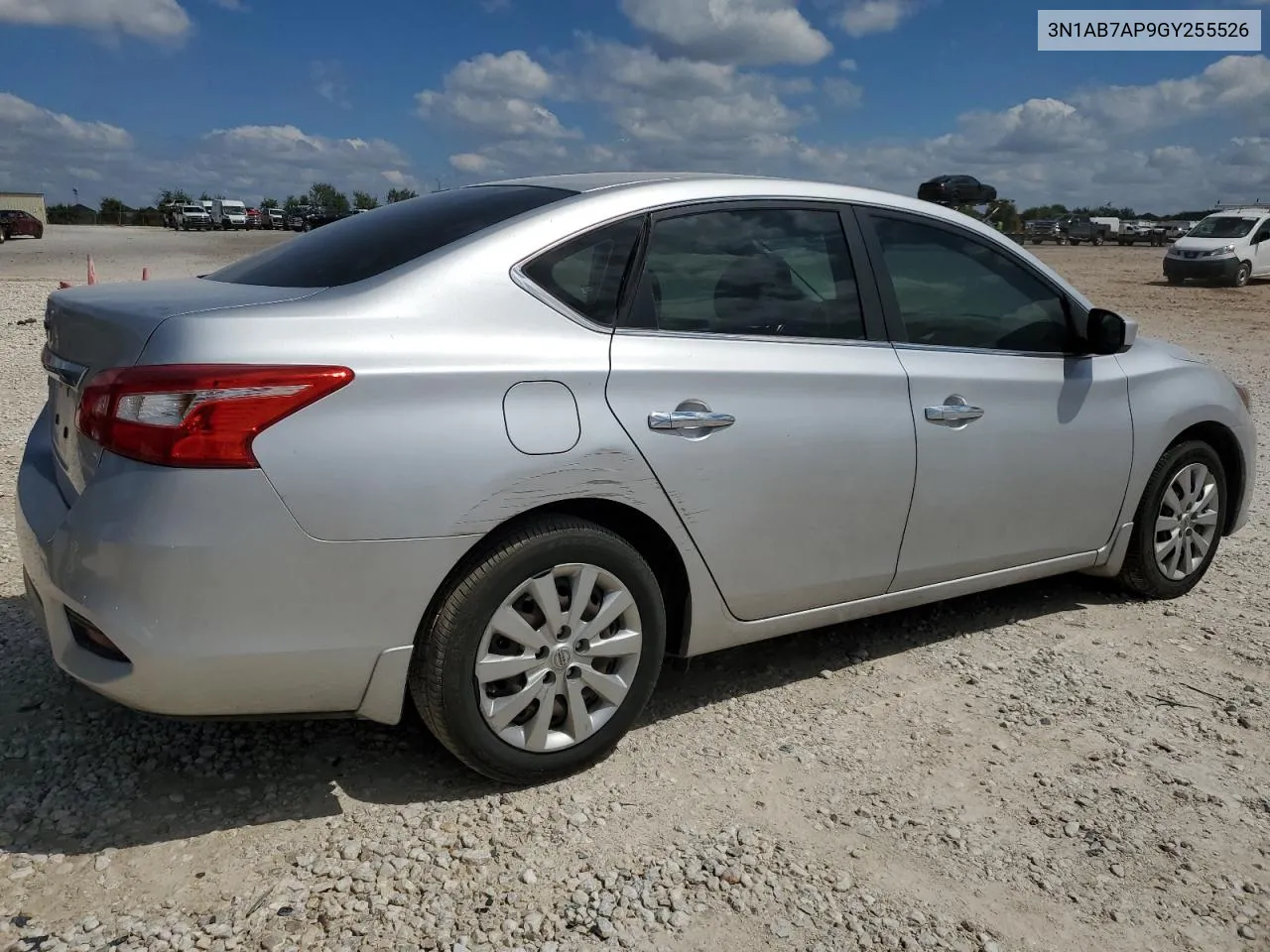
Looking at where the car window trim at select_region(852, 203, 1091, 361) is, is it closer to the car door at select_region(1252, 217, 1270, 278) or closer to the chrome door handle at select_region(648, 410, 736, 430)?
the chrome door handle at select_region(648, 410, 736, 430)

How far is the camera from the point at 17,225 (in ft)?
152

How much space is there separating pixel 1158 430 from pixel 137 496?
3838mm

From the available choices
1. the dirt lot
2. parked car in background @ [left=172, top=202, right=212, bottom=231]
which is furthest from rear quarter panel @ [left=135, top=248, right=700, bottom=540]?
parked car in background @ [left=172, top=202, right=212, bottom=231]

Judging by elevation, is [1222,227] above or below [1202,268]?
above

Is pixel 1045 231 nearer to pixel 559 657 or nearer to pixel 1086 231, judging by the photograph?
pixel 1086 231

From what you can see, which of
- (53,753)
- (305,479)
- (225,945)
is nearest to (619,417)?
(305,479)

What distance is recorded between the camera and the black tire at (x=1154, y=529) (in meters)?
4.49

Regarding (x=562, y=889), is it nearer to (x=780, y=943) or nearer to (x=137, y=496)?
(x=780, y=943)

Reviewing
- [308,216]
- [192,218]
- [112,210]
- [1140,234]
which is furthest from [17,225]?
[1140,234]

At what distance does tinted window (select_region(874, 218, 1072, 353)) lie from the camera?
3.72 meters

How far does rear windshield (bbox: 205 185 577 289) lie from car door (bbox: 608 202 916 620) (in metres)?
0.48

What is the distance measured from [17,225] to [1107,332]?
52138 mm

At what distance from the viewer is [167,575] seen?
7.97 feet

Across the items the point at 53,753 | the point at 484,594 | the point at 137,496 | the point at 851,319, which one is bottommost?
the point at 53,753
